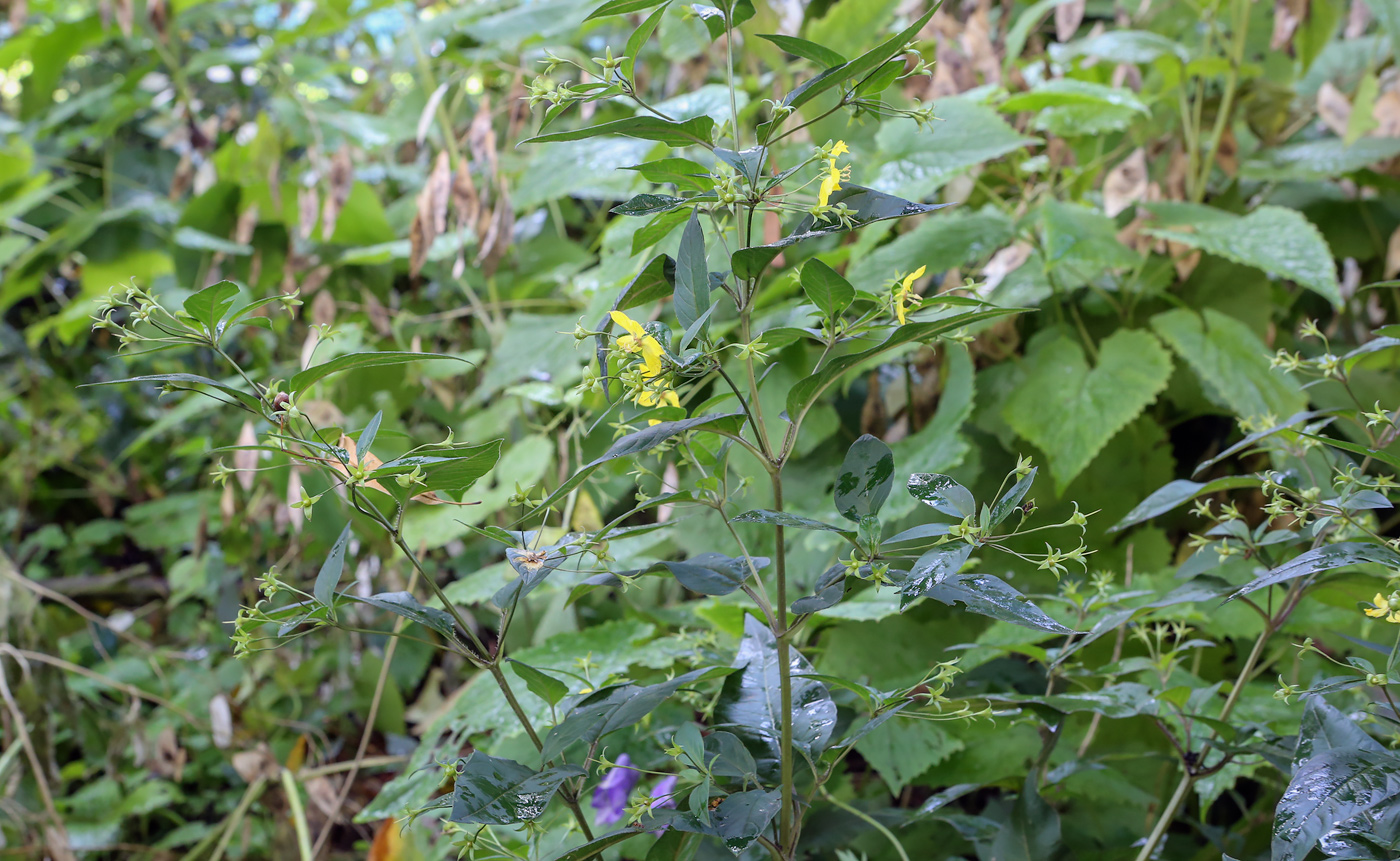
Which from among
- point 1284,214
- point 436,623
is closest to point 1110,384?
point 1284,214

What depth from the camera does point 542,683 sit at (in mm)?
421

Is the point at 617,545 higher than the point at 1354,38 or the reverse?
the reverse

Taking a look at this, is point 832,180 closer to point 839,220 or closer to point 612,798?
point 839,220

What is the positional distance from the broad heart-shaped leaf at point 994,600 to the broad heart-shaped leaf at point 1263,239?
575mm

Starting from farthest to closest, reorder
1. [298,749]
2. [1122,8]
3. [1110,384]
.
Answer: [1122,8] → [298,749] → [1110,384]

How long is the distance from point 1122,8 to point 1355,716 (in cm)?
106

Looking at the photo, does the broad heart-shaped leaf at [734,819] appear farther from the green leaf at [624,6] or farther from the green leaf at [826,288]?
the green leaf at [624,6]

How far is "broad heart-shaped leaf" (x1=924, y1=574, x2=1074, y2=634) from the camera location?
0.33m

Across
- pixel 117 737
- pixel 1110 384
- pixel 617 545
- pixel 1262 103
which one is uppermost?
pixel 1262 103

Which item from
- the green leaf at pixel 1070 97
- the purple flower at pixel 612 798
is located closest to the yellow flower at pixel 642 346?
the purple flower at pixel 612 798

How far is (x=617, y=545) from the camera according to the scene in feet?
2.94

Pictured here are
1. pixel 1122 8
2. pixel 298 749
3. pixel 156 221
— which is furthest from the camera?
pixel 156 221

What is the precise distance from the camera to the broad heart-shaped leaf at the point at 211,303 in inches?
14.1

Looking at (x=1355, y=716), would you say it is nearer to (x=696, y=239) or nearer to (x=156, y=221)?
(x=696, y=239)
